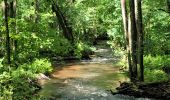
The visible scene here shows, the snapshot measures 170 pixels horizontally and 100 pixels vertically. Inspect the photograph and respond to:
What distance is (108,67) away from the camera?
88.2 feet

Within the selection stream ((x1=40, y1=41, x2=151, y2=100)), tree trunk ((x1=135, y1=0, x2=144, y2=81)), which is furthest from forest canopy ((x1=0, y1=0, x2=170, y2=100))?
stream ((x1=40, y1=41, x2=151, y2=100))

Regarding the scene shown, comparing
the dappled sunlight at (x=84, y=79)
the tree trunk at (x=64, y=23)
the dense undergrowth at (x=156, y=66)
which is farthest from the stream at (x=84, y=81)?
the tree trunk at (x=64, y=23)

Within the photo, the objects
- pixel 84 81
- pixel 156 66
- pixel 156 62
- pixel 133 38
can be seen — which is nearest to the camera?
pixel 133 38

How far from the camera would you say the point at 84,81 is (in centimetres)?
2088

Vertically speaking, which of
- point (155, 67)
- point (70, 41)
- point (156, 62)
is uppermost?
point (70, 41)

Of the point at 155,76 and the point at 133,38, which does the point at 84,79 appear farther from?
the point at 155,76

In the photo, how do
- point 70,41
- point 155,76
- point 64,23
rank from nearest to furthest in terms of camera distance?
point 155,76
point 70,41
point 64,23

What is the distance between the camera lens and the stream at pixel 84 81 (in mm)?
16641

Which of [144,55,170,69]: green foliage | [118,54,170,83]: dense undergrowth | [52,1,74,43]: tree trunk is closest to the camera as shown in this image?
[118,54,170,83]: dense undergrowth

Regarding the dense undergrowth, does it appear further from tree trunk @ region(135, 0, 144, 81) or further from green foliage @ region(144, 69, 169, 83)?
tree trunk @ region(135, 0, 144, 81)

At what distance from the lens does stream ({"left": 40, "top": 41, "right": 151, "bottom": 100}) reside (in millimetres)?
16641

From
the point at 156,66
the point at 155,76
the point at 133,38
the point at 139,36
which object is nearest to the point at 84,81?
the point at 133,38

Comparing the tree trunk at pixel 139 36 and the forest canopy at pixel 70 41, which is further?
the tree trunk at pixel 139 36

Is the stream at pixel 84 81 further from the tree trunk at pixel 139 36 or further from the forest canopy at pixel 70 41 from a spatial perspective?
the tree trunk at pixel 139 36
